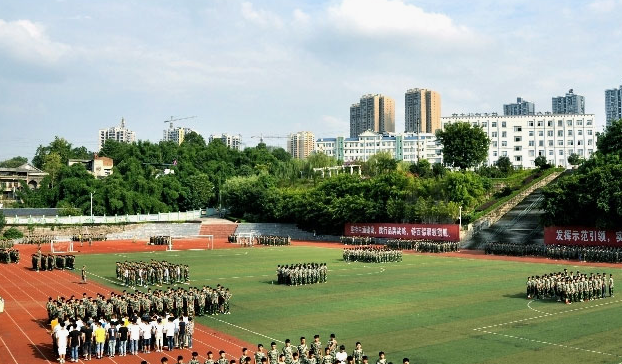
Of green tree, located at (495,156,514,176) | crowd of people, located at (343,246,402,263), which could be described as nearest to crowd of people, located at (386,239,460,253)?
crowd of people, located at (343,246,402,263)

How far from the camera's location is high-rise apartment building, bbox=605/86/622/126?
172125 millimetres

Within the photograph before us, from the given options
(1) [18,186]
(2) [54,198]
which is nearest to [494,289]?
→ (2) [54,198]

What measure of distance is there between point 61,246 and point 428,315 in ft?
142

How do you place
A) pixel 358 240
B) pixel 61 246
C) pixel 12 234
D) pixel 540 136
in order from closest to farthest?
pixel 61 246, pixel 358 240, pixel 12 234, pixel 540 136

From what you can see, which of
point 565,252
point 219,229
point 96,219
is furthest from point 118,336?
point 219,229

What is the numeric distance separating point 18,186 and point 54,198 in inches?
1059

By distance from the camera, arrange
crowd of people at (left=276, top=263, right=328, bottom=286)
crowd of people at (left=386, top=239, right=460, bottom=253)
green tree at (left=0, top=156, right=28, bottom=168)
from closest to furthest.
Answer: crowd of people at (left=276, top=263, right=328, bottom=286)
crowd of people at (left=386, top=239, right=460, bottom=253)
green tree at (left=0, top=156, right=28, bottom=168)

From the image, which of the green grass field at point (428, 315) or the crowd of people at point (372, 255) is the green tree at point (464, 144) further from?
the green grass field at point (428, 315)

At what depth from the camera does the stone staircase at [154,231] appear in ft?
214

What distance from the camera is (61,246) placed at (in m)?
54.7

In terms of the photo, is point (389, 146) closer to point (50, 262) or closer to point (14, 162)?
point (14, 162)

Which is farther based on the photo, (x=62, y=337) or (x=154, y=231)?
(x=154, y=231)

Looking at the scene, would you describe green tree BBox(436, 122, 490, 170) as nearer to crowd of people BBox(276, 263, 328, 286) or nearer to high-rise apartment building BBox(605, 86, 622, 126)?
crowd of people BBox(276, 263, 328, 286)

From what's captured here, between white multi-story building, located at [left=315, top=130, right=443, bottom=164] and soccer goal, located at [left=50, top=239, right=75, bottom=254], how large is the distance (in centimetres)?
9918
